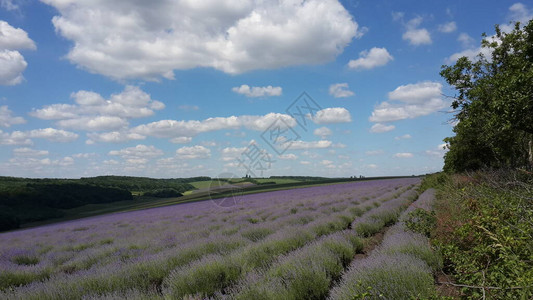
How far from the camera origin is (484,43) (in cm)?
1592

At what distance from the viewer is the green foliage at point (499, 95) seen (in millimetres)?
9492

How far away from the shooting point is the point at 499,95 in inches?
393

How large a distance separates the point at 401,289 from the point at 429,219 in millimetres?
4531

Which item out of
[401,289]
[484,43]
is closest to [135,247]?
[401,289]

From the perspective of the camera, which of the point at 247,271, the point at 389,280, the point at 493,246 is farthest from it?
the point at 247,271

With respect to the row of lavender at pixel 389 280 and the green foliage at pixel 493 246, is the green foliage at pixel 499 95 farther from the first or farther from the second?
the row of lavender at pixel 389 280

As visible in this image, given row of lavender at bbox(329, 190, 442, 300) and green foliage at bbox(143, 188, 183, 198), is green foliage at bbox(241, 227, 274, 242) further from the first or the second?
green foliage at bbox(143, 188, 183, 198)

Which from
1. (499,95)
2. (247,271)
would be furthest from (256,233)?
(499,95)

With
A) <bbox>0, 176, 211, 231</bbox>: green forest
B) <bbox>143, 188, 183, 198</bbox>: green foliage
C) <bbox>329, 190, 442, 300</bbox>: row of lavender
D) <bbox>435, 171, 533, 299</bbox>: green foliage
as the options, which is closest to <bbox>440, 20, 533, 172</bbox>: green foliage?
<bbox>435, 171, 533, 299</bbox>: green foliage

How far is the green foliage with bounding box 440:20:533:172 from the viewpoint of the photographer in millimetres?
9492

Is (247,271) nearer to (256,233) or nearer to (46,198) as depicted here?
(256,233)

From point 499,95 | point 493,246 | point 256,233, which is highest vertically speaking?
point 499,95

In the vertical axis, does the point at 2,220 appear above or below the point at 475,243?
below

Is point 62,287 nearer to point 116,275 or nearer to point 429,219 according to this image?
point 116,275
